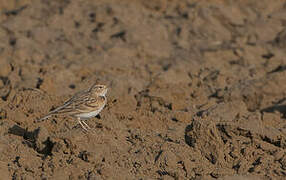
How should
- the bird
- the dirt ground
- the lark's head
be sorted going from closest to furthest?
1. the dirt ground
2. the bird
3. the lark's head

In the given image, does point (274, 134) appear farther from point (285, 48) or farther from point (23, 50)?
point (23, 50)

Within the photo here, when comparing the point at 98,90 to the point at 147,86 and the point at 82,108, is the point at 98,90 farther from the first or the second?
the point at 147,86

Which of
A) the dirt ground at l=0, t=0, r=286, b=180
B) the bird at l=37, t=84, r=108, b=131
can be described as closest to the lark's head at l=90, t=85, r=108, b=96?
the bird at l=37, t=84, r=108, b=131

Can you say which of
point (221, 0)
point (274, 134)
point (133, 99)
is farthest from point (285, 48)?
point (274, 134)

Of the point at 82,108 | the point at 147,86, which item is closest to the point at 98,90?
the point at 82,108

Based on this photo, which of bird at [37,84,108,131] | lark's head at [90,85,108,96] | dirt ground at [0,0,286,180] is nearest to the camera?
dirt ground at [0,0,286,180]

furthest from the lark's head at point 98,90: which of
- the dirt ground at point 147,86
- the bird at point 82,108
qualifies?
the dirt ground at point 147,86

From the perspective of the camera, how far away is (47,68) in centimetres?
1057

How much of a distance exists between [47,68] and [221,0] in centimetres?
676

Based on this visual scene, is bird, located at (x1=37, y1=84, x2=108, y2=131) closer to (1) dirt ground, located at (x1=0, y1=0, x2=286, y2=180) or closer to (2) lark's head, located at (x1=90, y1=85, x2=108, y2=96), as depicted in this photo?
(2) lark's head, located at (x1=90, y1=85, x2=108, y2=96)

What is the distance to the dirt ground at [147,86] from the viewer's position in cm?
606

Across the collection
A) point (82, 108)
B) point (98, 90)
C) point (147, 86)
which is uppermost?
point (147, 86)

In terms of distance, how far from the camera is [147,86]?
1011 cm

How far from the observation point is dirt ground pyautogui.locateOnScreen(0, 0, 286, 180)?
6.06m
